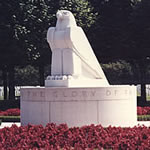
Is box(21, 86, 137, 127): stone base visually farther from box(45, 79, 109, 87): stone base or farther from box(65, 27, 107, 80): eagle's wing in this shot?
box(65, 27, 107, 80): eagle's wing

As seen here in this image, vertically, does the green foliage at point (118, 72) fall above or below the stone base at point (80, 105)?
above

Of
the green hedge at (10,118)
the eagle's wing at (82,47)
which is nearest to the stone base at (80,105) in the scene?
the eagle's wing at (82,47)

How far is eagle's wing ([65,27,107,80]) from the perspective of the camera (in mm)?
16125

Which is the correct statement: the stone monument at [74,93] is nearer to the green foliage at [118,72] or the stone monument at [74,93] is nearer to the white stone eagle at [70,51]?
the white stone eagle at [70,51]

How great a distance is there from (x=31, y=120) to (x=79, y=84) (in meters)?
2.22

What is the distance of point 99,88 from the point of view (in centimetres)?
1520

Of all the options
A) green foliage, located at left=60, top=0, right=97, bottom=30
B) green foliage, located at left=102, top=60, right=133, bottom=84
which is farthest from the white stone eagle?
green foliage, located at left=102, top=60, right=133, bottom=84

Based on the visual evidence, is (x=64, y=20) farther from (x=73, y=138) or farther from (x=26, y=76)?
(x=26, y=76)

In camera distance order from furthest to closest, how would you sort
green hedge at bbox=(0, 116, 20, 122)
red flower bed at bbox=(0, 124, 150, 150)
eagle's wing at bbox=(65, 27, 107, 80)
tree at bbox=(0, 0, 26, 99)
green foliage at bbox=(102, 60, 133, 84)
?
green foliage at bbox=(102, 60, 133, 84) < tree at bbox=(0, 0, 26, 99) < green hedge at bbox=(0, 116, 20, 122) < eagle's wing at bbox=(65, 27, 107, 80) < red flower bed at bbox=(0, 124, 150, 150)

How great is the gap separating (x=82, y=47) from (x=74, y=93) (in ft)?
7.84

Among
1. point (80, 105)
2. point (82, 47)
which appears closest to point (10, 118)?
point (82, 47)

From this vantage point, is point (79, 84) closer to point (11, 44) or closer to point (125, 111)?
point (125, 111)

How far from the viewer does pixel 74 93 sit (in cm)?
1501

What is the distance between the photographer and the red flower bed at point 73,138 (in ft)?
36.5
